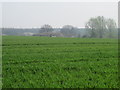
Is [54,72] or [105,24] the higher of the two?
[105,24]

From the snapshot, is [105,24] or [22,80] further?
[105,24]

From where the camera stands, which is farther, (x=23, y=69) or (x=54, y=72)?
(x=23, y=69)

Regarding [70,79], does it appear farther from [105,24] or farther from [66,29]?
[66,29]

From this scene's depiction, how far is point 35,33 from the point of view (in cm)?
10369

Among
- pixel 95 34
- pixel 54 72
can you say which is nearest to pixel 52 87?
pixel 54 72

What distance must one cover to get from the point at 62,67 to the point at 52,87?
10.3ft

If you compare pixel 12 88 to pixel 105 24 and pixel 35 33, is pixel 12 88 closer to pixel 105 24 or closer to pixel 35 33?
pixel 105 24

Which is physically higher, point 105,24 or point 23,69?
point 105,24

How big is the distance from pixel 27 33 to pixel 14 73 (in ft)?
315

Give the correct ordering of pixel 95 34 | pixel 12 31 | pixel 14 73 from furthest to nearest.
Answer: pixel 12 31 < pixel 95 34 < pixel 14 73

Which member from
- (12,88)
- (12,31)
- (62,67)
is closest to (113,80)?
(62,67)

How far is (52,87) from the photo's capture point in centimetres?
602

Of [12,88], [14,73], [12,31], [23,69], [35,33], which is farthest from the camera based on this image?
[35,33]

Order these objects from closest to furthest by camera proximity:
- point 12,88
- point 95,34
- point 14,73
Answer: point 12,88
point 14,73
point 95,34
